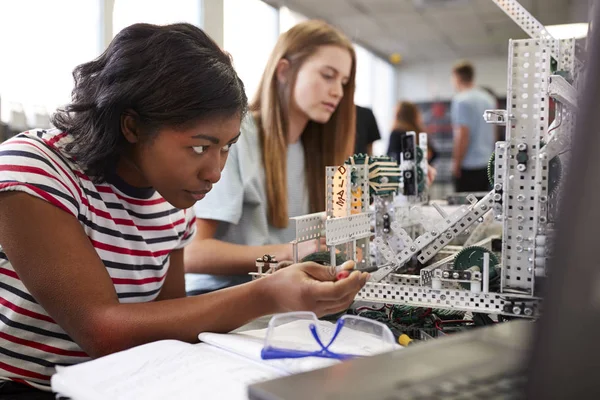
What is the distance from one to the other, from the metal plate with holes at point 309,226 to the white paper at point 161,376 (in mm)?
442

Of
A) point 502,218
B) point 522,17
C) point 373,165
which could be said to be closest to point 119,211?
point 373,165

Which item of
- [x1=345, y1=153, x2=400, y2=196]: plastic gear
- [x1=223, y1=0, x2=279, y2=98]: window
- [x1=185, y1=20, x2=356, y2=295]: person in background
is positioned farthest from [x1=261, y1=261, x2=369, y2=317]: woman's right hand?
[x1=223, y1=0, x2=279, y2=98]: window

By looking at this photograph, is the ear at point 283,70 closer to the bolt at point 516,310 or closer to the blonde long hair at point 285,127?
the blonde long hair at point 285,127

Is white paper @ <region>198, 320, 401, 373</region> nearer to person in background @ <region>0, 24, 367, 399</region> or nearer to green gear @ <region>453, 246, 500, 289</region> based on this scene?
person in background @ <region>0, 24, 367, 399</region>

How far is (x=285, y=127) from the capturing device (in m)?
1.66

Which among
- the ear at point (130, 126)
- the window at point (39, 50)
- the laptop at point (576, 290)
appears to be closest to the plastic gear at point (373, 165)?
the ear at point (130, 126)

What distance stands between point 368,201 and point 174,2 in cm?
101

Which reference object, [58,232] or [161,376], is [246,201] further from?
[161,376]

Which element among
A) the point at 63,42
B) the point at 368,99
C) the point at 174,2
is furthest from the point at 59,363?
the point at 368,99

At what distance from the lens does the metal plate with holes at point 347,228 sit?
1.13 metres

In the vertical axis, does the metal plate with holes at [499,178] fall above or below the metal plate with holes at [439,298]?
above

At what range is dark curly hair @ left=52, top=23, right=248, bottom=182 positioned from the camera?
3.07ft

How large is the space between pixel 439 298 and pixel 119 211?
1.90ft

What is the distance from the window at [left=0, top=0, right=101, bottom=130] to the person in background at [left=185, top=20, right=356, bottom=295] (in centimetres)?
134
